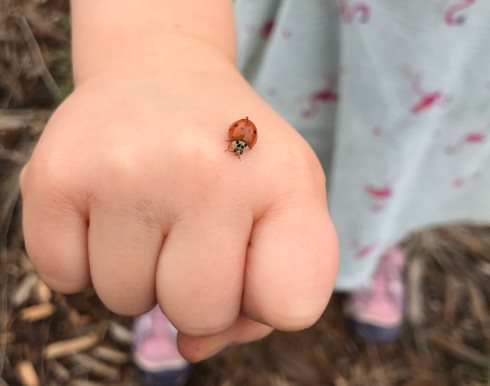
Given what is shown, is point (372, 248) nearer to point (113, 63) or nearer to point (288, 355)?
point (288, 355)

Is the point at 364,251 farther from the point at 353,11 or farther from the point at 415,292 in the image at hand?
the point at 353,11

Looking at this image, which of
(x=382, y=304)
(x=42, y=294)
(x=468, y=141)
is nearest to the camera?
(x=468, y=141)

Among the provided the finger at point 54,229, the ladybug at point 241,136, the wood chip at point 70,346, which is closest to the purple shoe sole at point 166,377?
the wood chip at point 70,346

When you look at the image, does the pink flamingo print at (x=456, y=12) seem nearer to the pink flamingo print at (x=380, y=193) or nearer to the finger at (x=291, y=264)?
the pink flamingo print at (x=380, y=193)

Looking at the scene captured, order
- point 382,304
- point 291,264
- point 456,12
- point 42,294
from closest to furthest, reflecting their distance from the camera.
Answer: point 291,264, point 456,12, point 42,294, point 382,304

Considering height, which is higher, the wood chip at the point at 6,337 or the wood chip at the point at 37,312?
the wood chip at the point at 37,312

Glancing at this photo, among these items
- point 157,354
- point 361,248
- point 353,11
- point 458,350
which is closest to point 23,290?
point 157,354

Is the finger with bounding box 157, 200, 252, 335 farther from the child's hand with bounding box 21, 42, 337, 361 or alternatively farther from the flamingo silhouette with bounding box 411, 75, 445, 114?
the flamingo silhouette with bounding box 411, 75, 445, 114
